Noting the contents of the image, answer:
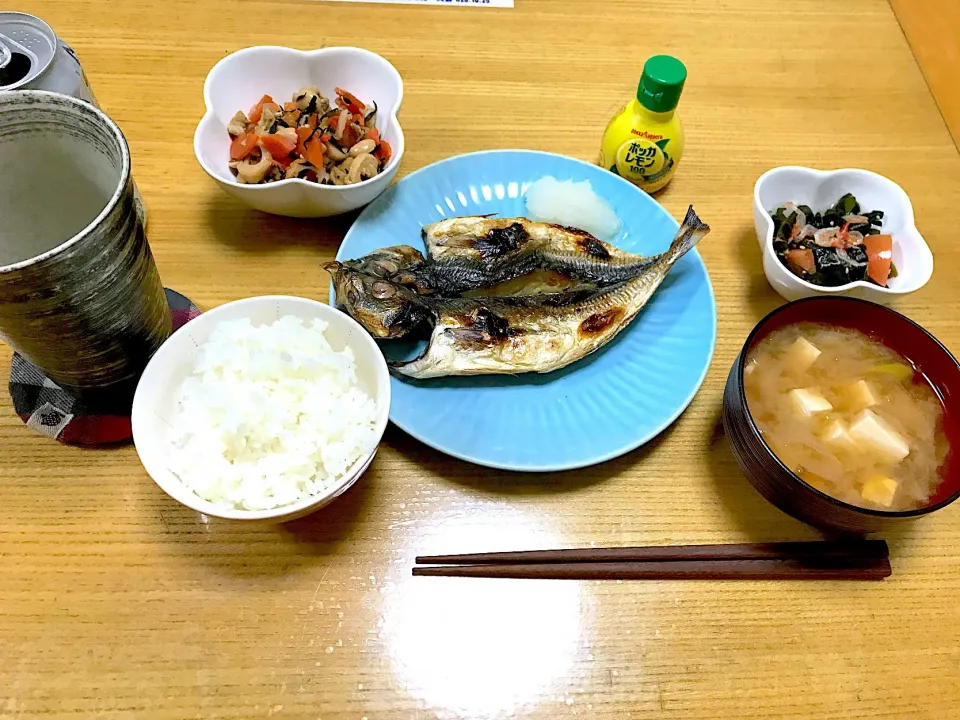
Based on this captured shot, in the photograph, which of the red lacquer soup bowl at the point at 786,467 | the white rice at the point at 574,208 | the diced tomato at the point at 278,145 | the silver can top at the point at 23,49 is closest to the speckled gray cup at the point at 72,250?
the silver can top at the point at 23,49

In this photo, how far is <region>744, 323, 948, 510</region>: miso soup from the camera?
1.08 m

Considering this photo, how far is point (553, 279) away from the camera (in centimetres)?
142

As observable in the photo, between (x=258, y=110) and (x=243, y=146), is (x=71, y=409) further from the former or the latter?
(x=258, y=110)

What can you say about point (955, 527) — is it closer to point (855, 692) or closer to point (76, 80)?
point (855, 692)

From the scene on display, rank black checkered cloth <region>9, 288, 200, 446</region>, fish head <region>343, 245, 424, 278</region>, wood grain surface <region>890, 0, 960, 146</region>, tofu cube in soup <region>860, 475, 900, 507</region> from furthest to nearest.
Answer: wood grain surface <region>890, 0, 960, 146</region>, fish head <region>343, 245, 424, 278</region>, black checkered cloth <region>9, 288, 200, 446</region>, tofu cube in soup <region>860, 475, 900, 507</region>

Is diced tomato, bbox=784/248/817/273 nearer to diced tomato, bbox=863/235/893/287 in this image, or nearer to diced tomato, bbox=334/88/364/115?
diced tomato, bbox=863/235/893/287

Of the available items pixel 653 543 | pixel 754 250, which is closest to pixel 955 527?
pixel 653 543

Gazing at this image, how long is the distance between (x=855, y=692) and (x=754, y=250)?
0.93m

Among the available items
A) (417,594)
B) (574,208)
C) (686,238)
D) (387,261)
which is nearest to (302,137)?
(387,261)

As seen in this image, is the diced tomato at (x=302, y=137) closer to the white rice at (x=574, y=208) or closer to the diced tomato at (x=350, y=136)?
the diced tomato at (x=350, y=136)

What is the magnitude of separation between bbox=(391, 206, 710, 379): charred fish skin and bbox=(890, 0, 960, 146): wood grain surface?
3.63 ft

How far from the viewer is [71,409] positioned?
3.89ft

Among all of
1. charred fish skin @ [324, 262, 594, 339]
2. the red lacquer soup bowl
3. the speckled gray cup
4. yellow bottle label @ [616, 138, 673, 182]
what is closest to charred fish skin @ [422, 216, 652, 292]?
charred fish skin @ [324, 262, 594, 339]

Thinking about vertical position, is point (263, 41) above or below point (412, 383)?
above
